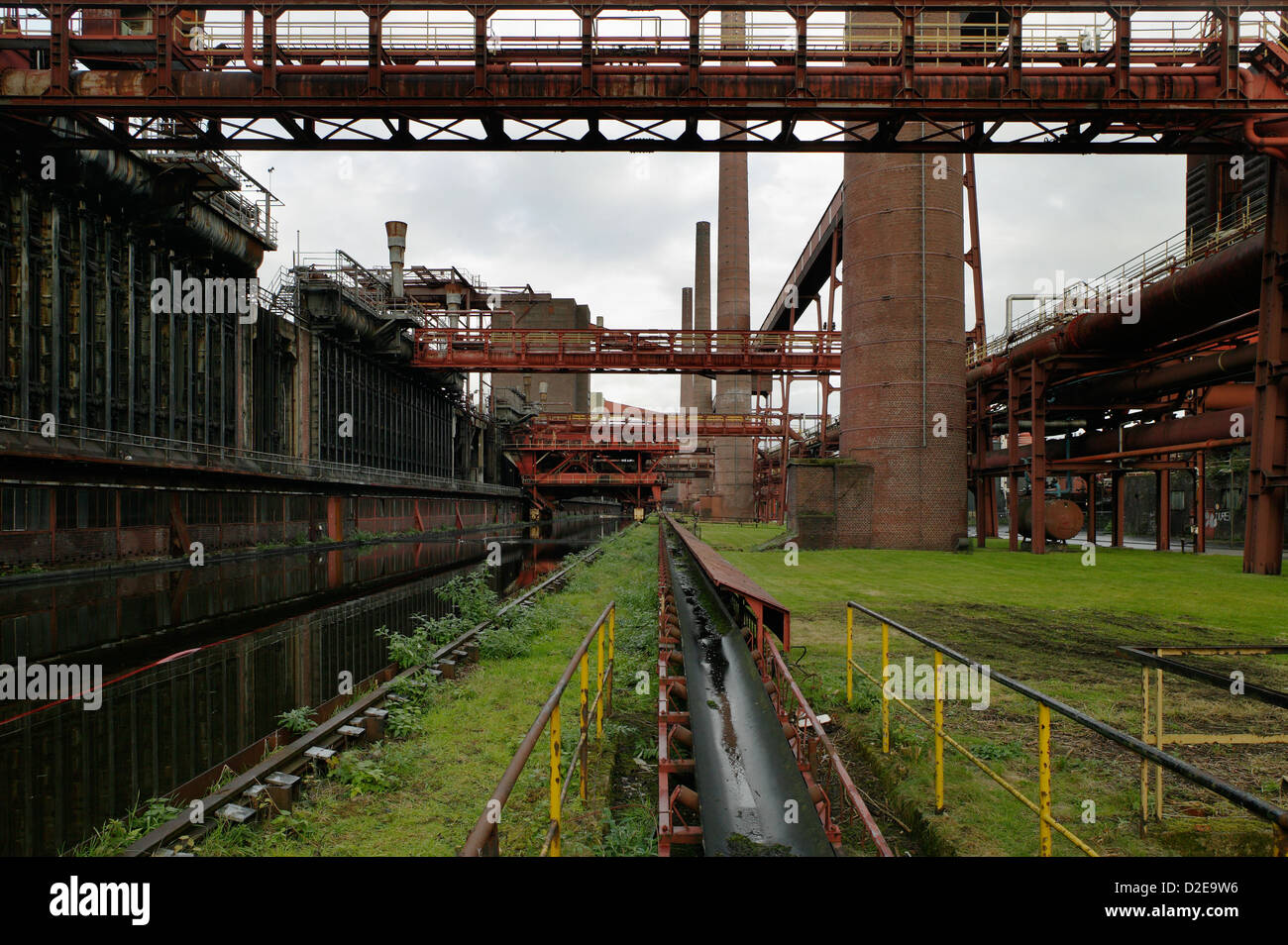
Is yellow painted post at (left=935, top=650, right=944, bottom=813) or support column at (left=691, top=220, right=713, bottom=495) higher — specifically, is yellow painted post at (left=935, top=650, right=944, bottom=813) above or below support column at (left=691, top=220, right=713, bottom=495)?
below

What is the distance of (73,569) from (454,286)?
3308cm

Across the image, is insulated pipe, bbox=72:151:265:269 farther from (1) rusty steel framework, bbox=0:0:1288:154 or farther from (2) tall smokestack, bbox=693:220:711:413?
(2) tall smokestack, bbox=693:220:711:413

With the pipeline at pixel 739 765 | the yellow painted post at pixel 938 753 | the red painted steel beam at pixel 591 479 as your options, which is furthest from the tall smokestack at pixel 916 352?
the red painted steel beam at pixel 591 479

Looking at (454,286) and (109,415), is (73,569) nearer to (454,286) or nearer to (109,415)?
(109,415)

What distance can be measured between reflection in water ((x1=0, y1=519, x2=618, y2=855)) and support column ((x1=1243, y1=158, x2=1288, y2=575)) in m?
16.8

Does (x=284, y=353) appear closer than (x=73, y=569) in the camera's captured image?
No

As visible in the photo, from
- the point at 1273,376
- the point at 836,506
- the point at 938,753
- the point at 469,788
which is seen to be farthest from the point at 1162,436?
the point at 469,788

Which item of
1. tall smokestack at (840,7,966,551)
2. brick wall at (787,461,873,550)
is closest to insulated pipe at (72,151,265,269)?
brick wall at (787,461,873,550)

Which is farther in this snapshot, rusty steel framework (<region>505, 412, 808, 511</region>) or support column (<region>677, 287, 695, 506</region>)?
support column (<region>677, 287, 695, 506</region>)

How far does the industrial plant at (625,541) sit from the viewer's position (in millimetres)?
4219

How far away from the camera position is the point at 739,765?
15.4 feet

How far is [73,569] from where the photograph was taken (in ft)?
48.3

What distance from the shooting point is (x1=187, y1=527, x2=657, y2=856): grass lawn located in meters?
3.79
